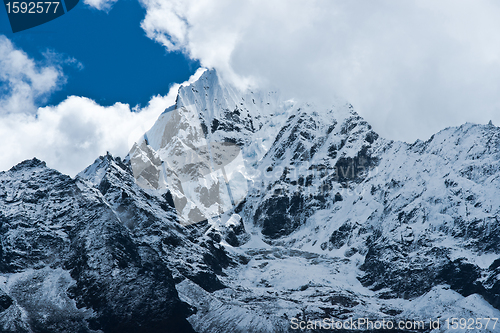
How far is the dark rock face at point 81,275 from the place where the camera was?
152250 mm

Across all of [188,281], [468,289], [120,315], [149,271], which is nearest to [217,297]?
[188,281]

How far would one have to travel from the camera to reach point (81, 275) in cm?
16650

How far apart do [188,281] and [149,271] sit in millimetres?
27765

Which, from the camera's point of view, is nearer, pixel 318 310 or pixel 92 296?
pixel 92 296

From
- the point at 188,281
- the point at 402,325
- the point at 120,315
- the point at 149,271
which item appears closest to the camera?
the point at 120,315

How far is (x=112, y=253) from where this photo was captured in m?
171

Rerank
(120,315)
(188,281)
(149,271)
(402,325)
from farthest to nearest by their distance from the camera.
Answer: (188,281) < (402,325) < (149,271) < (120,315)

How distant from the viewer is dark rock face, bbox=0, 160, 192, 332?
152 metres

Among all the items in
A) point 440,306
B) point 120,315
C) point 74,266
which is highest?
point 440,306

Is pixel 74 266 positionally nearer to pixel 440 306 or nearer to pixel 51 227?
pixel 51 227

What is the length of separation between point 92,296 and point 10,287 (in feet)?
82.8

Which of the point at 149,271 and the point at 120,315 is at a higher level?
the point at 149,271

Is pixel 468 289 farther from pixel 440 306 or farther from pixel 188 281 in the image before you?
pixel 188 281

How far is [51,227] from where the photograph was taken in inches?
7451
